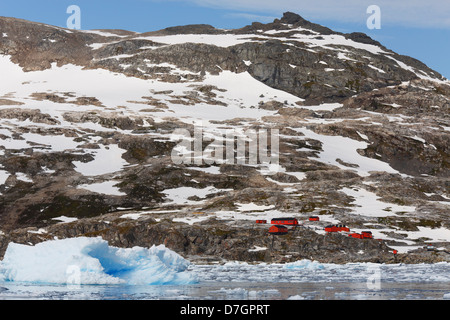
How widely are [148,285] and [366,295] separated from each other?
23484 mm

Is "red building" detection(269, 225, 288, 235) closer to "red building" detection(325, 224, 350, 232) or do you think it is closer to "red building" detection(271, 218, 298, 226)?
"red building" detection(271, 218, 298, 226)

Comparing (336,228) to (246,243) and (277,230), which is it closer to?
(277,230)

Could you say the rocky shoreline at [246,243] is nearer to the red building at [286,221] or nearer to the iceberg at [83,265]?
the red building at [286,221]

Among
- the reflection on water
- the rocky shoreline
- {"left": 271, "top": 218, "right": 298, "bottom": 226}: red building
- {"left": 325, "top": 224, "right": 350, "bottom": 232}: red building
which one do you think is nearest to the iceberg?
the reflection on water

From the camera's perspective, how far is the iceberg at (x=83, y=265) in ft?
175

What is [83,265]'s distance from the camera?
5359 centimetres

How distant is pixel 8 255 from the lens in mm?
56125

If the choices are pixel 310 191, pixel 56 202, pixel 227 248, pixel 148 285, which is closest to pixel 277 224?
pixel 227 248

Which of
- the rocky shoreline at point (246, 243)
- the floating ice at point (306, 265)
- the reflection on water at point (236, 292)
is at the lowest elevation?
the rocky shoreline at point (246, 243)

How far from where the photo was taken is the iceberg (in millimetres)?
53350

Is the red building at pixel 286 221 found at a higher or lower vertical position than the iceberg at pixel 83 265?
lower

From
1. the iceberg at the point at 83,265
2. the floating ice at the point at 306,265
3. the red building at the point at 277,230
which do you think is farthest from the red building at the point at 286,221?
the iceberg at the point at 83,265
